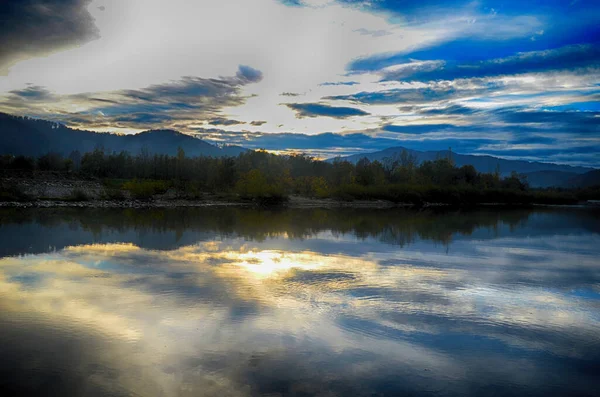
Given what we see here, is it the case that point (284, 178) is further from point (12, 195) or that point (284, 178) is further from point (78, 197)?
point (12, 195)

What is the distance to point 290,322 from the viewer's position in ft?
22.6

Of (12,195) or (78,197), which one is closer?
(12,195)

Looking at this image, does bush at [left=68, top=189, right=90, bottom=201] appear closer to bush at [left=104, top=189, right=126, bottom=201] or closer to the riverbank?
the riverbank

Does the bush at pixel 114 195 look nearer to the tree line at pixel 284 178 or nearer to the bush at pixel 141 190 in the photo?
the bush at pixel 141 190

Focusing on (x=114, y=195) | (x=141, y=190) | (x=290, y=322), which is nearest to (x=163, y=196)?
(x=141, y=190)

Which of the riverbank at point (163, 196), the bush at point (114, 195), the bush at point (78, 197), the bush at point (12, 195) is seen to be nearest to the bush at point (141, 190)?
the riverbank at point (163, 196)

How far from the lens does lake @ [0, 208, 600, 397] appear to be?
4969mm

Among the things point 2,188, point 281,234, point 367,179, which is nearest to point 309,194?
point 367,179

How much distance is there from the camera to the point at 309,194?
180ft

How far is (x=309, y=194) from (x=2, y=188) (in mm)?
31564

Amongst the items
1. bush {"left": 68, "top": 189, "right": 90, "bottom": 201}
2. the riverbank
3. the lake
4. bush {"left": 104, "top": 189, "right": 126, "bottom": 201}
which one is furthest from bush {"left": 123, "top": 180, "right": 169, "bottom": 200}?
the lake

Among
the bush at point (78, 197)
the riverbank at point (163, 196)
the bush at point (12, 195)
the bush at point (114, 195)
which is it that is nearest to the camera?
the bush at point (12, 195)

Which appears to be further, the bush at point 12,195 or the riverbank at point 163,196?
the riverbank at point 163,196

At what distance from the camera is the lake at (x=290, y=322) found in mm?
4969
